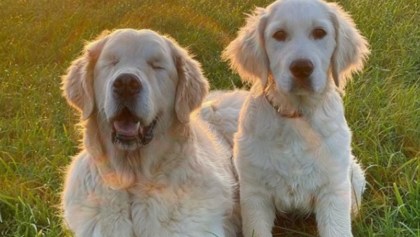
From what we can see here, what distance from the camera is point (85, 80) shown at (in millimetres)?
3432

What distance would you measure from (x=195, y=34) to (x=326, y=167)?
292cm

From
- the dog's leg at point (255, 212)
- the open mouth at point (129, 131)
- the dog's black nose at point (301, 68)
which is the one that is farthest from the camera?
the dog's leg at point (255, 212)

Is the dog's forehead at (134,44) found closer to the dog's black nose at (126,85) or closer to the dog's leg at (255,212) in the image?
the dog's black nose at (126,85)

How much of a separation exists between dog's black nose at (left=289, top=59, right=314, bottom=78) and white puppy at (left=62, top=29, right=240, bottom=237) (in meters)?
0.47

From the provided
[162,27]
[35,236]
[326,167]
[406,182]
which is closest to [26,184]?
[35,236]

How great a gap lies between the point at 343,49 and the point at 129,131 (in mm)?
1189

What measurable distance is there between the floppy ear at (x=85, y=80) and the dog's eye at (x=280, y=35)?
0.83m

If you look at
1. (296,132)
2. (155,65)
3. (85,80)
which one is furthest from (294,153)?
(85,80)

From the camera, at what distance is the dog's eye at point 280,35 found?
11.7 feet

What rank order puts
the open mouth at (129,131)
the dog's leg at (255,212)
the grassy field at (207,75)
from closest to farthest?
the open mouth at (129,131) → the dog's leg at (255,212) → the grassy field at (207,75)

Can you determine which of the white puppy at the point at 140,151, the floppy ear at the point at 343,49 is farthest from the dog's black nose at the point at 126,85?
the floppy ear at the point at 343,49

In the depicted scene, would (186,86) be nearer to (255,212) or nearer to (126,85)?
(126,85)

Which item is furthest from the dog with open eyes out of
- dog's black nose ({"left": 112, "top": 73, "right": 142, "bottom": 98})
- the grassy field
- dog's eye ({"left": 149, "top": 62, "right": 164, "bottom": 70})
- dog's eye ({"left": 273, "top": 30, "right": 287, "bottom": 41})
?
dog's black nose ({"left": 112, "top": 73, "right": 142, "bottom": 98})

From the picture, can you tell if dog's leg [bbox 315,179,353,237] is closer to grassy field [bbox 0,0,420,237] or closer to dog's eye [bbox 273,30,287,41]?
grassy field [bbox 0,0,420,237]
